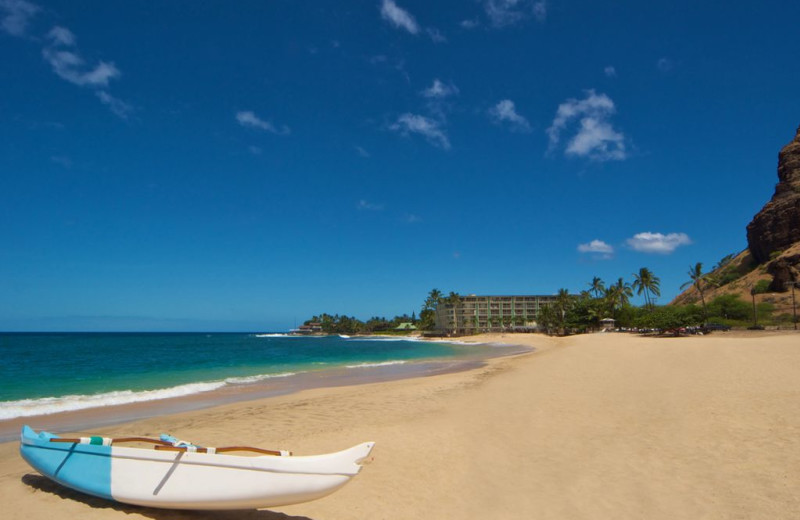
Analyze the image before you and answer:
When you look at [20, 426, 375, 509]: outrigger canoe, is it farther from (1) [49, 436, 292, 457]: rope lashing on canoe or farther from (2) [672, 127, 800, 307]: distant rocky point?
(2) [672, 127, 800, 307]: distant rocky point

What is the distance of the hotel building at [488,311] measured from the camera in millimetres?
132125

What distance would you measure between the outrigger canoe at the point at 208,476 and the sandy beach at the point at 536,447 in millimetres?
380

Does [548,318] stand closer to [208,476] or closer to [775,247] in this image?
[775,247]

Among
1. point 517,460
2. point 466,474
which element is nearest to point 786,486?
point 517,460

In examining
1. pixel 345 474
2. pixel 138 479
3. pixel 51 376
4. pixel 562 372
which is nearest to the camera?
pixel 345 474

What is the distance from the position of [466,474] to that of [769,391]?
9.84 meters

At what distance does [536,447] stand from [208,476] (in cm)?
604

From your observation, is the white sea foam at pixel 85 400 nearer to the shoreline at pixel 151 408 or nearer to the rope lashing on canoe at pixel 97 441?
the shoreline at pixel 151 408

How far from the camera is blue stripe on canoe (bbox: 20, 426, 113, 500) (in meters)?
5.59

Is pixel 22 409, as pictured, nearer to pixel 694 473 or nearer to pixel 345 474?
pixel 345 474

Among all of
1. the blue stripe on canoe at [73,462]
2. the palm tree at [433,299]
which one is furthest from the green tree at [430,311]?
the blue stripe on canoe at [73,462]

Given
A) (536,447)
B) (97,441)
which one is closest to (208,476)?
(97,441)

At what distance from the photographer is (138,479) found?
17.6 ft

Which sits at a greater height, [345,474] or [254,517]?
[345,474]
